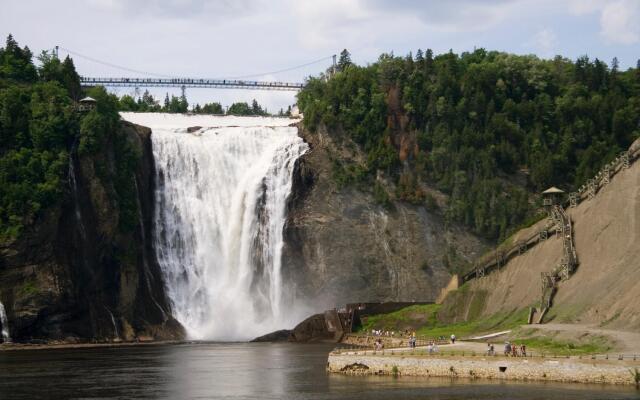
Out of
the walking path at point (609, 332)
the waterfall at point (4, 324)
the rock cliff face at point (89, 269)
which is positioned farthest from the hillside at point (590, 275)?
the waterfall at point (4, 324)

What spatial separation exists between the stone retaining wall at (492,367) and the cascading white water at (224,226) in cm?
5269

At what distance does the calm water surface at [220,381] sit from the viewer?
241 feet

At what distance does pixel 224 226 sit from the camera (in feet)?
491

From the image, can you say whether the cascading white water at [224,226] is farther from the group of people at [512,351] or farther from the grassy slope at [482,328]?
the group of people at [512,351]

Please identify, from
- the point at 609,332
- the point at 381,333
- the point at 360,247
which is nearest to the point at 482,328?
the point at 381,333

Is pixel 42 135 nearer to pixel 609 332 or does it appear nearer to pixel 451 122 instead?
pixel 451 122

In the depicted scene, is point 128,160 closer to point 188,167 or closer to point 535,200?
point 188,167

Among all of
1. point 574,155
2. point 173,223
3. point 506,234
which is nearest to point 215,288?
point 173,223

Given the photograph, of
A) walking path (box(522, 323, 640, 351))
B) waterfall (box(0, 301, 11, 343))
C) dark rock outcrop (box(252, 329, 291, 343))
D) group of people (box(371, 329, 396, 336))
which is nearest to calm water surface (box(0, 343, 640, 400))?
→ group of people (box(371, 329, 396, 336))

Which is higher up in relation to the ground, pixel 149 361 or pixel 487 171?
pixel 487 171

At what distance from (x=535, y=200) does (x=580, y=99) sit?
58.1ft

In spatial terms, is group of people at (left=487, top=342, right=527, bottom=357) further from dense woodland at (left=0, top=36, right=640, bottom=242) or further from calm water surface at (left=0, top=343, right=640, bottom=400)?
dense woodland at (left=0, top=36, right=640, bottom=242)

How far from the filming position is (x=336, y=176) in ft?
504

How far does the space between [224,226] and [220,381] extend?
213ft
